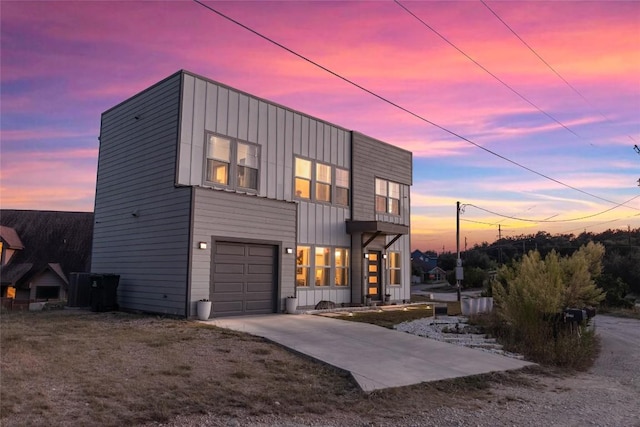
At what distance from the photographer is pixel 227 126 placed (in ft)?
46.9

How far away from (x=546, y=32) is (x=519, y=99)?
2392 millimetres

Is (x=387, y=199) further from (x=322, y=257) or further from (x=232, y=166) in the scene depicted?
(x=232, y=166)

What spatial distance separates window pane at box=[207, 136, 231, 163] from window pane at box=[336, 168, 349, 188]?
516 centimetres

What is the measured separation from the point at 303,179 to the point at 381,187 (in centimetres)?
481

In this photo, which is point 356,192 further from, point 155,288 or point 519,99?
point 155,288

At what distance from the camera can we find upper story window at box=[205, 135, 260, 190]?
1388 centimetres

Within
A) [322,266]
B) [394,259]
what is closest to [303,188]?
[322,266]

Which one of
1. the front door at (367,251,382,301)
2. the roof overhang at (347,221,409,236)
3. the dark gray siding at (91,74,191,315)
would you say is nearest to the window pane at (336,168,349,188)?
the roof overhang at (347,221,409,236)

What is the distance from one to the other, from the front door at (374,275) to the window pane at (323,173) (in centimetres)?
353

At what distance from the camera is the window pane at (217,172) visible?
13789mm

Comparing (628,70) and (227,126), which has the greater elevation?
(628,70)

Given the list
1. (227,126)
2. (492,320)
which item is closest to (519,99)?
(492,320)

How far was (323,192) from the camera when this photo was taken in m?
17.5

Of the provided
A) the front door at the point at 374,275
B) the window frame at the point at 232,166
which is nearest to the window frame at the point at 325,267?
the front door at the point at 374,275
